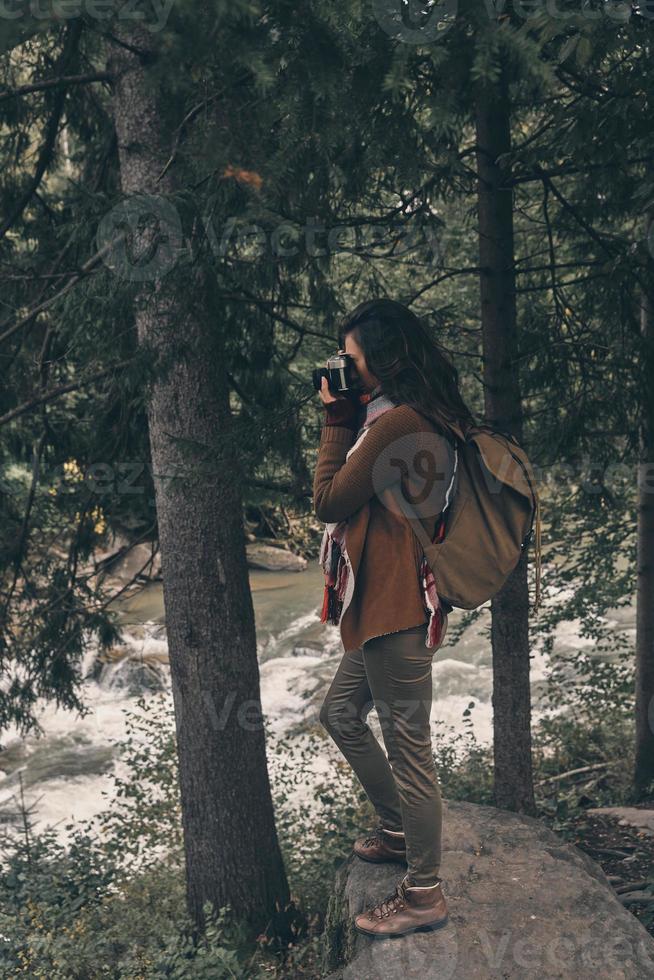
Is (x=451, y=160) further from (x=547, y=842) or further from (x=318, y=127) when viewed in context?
(x=547, y=842)

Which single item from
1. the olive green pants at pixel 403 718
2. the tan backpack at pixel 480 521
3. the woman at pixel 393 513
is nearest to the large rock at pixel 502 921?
the olive green pants at pixel 403 718

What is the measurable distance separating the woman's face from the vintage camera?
0.06 feet

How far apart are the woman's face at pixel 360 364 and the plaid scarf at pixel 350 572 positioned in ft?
0.10

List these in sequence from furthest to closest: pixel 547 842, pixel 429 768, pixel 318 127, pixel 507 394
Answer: pixel 507 394 < pixel 547 842 < pixel 429 768 < pixel 318 127

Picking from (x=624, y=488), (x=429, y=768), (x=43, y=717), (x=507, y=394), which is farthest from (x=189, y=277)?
A: (x=43, y=717)

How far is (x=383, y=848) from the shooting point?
13.4 feet

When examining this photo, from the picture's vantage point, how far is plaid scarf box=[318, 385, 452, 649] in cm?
335

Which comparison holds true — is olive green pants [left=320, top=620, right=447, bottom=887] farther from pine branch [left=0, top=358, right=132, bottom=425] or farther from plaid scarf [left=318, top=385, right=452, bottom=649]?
pine branch [left=0, top=358, right=132, bottom=425]

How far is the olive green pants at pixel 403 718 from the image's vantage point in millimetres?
3367

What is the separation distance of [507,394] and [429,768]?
2449 millimetres

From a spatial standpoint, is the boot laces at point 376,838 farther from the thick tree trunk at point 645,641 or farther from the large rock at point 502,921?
the thick tree trunk at point 645,641

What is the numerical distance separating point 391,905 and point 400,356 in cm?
226

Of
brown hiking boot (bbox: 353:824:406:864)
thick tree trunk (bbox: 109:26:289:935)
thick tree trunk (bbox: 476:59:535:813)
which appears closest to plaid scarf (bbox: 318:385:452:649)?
brown hiking boot (bbox: 353:824:406:864)

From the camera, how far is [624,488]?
828 cm
